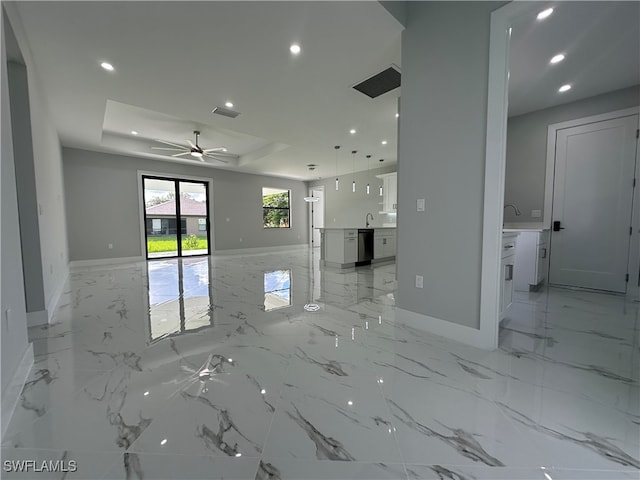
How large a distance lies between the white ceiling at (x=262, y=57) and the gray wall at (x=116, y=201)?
1.65 metres

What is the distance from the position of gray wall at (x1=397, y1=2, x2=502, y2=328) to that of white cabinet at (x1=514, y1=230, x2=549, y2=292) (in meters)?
2.34

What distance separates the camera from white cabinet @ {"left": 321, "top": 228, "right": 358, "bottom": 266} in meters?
5.60

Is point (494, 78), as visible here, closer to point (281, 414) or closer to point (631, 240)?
point (281, 414)

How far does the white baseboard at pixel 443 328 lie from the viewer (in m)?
2.06

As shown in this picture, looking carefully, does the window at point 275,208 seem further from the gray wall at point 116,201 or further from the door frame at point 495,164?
the door frame at point 495,164

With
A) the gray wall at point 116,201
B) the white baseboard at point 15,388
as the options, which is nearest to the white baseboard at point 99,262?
the gray wall at point 116,201

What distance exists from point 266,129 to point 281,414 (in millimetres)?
4750

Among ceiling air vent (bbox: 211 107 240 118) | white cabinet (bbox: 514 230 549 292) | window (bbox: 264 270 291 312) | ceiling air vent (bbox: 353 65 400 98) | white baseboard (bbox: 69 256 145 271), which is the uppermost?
ceiling air vent (bbox: 211 107 240 118)

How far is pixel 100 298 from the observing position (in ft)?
11.1

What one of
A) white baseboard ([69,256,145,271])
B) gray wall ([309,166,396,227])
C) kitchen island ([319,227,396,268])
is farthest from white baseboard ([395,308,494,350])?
white baseboard ([69,256,145,271])

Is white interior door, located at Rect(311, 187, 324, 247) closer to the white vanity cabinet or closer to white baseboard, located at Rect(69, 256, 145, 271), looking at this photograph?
white baseboard, located at Rect(69, 256, 145, 271)

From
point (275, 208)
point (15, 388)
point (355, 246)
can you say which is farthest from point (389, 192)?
point (15, 388)

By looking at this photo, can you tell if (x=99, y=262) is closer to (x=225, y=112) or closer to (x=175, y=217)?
(x=175, y=217)
